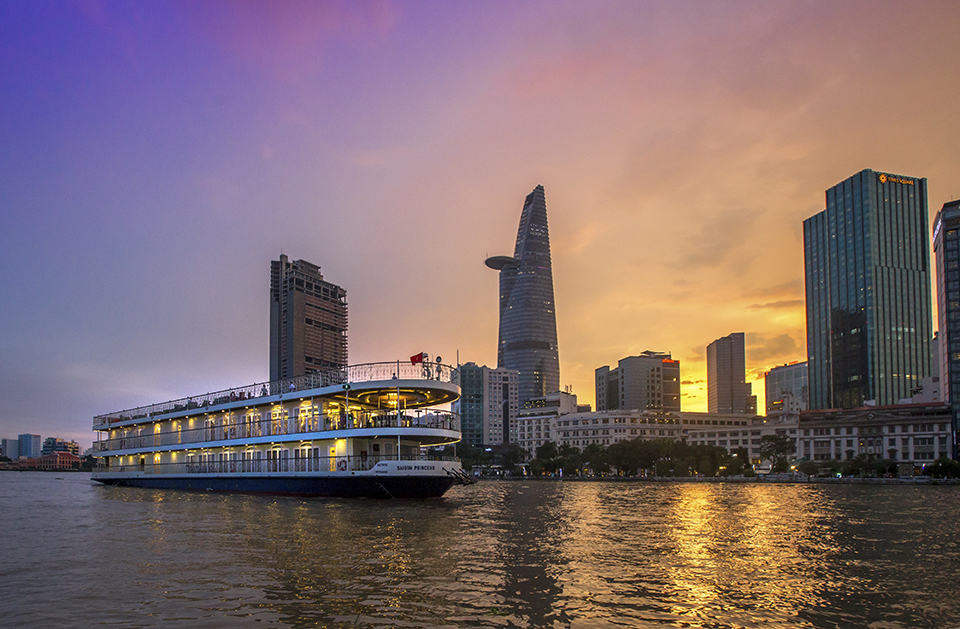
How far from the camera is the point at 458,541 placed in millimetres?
24297

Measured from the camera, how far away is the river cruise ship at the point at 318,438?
4306 cm

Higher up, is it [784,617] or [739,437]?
[784,617]

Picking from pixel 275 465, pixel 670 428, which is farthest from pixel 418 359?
Answer: pixel 670 428

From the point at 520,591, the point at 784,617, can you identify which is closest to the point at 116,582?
the point at 520,591

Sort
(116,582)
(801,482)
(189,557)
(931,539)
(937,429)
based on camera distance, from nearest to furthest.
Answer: (116,582) < (189,557) < (931,539) < (801,482) < (937,429)

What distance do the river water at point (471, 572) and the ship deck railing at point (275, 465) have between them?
11016 mm

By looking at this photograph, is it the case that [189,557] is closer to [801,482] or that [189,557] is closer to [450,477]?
[450,477]

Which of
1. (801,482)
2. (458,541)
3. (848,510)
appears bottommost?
(801,482)

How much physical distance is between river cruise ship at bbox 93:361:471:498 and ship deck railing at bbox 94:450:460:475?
0.08 m

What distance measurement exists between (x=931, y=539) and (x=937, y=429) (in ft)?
398

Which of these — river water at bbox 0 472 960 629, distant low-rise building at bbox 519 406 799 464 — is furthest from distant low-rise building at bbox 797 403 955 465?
river water at bbox 0 472 960 629

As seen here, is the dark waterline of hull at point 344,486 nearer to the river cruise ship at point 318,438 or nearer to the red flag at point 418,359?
the river cruise ship at point 318,438

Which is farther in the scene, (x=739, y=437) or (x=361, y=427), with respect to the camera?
(x=739, y=437)

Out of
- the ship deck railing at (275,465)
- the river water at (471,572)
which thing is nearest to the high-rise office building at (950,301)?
the river water at (471,572)
